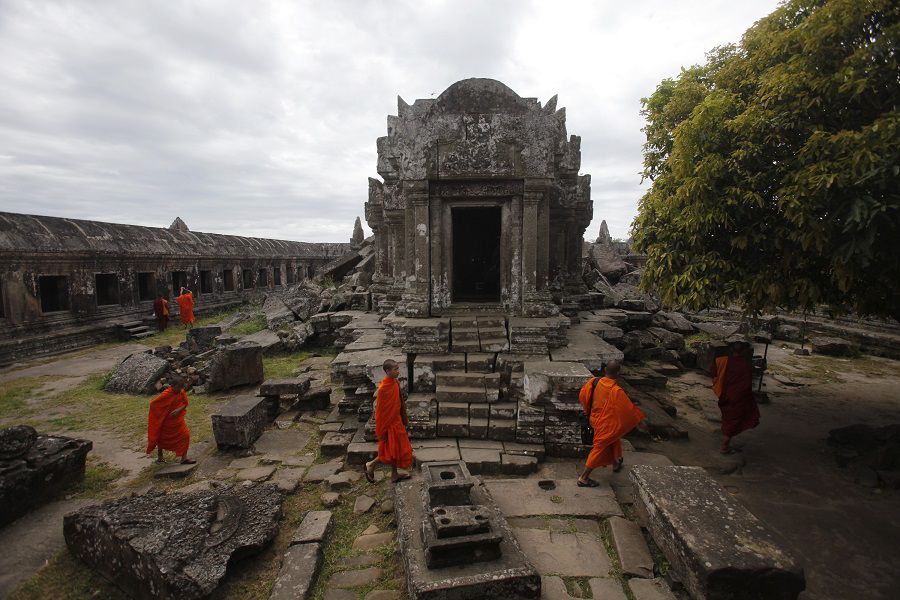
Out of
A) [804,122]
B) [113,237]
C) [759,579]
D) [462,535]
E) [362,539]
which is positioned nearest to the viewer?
[759,579]

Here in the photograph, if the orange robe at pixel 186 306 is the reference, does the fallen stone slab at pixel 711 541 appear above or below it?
below

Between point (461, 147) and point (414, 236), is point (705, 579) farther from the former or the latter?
point (461, 147)

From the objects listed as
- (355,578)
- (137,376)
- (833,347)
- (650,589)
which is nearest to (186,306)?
(137,376)

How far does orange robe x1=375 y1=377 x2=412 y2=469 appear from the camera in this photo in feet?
15.0

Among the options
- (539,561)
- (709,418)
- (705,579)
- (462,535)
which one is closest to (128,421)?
(462,535)

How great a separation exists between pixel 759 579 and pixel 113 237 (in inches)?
710

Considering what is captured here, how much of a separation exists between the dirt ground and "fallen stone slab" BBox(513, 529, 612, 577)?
156cm

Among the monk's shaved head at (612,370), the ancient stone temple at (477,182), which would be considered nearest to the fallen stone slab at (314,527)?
the monk's shaved head at (612,370)

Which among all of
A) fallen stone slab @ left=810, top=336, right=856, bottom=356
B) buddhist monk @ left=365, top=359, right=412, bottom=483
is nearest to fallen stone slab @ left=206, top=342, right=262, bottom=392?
buddhist monk @ left=365, top=359, right=412, bottom=483

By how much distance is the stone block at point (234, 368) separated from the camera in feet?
26.7

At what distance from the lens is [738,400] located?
18.3 feet

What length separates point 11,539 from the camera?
3900mm

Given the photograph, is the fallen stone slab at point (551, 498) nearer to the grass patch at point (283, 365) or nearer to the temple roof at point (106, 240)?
the grass patch at point (283, 365)

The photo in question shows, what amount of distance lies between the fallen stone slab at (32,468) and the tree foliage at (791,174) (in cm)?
755
